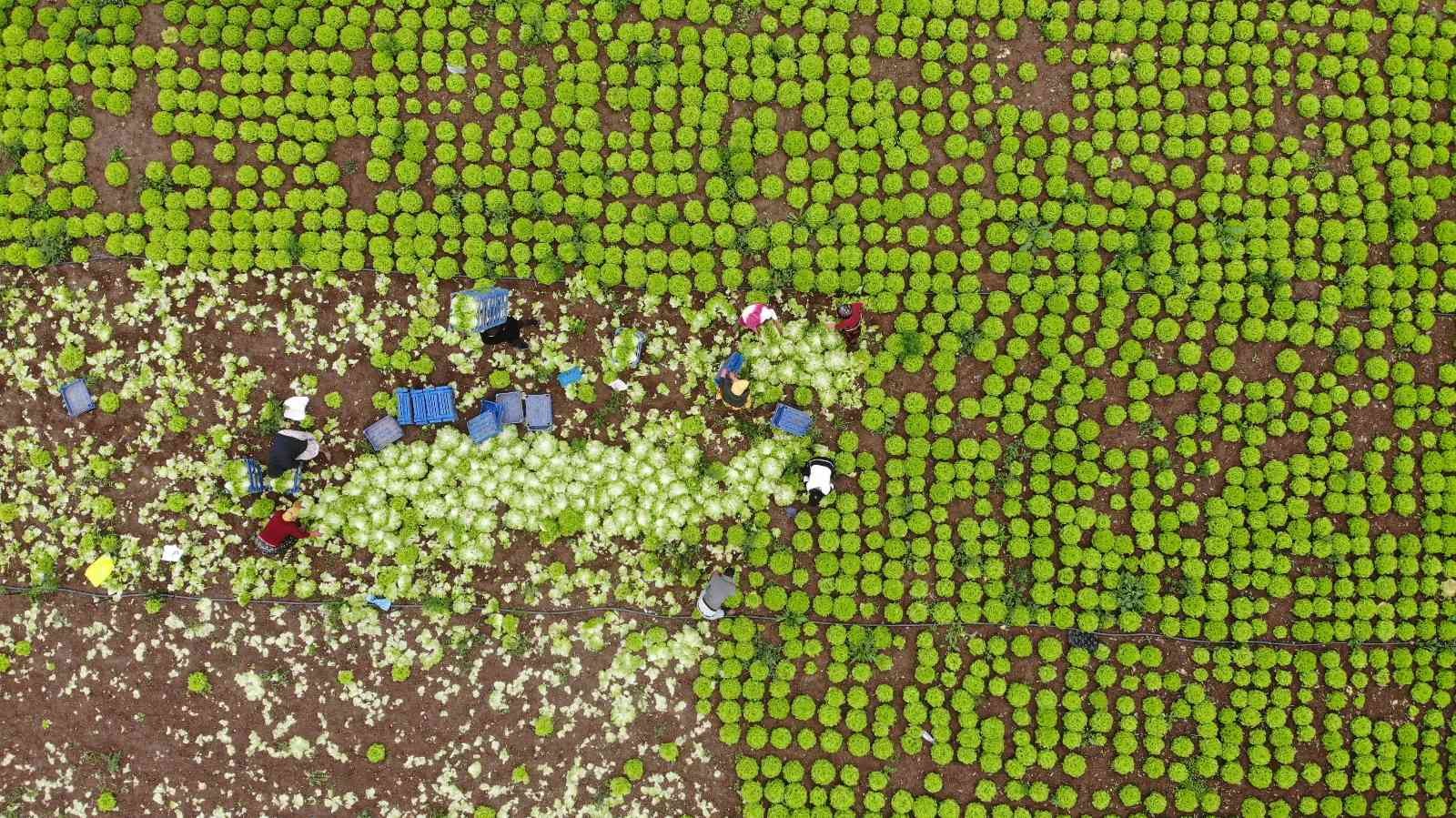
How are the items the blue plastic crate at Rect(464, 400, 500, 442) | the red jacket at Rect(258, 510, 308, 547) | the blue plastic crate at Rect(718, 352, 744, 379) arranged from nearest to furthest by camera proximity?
1. the red jacket at Rect(258, 510, 308, 547)
2. the blue plastic crate at Rect(464, 400, 500, 442)
3. the blue plastic crate at Rect(718, 352, 744, 379)

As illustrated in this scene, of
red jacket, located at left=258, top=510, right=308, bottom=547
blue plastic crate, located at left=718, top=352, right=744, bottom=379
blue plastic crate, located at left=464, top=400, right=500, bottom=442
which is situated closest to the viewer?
red jacket, located at left=258, top=510, right=308, bottom=547

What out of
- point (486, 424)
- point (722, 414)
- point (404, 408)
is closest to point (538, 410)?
point (486, 424)

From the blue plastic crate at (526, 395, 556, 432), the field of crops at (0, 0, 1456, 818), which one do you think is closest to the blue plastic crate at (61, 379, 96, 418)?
the field of crops at (0, 0, 1456, 818)

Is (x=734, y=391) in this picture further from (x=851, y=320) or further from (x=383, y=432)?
(x=383, y=432)

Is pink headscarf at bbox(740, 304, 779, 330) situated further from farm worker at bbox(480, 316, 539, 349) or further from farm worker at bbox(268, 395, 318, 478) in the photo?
Answer: farm worker at bbox(268, 395, 318, 478)

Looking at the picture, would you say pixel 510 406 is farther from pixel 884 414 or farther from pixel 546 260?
pixel 884 414

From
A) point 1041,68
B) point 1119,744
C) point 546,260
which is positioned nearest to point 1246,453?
point 1119,744
